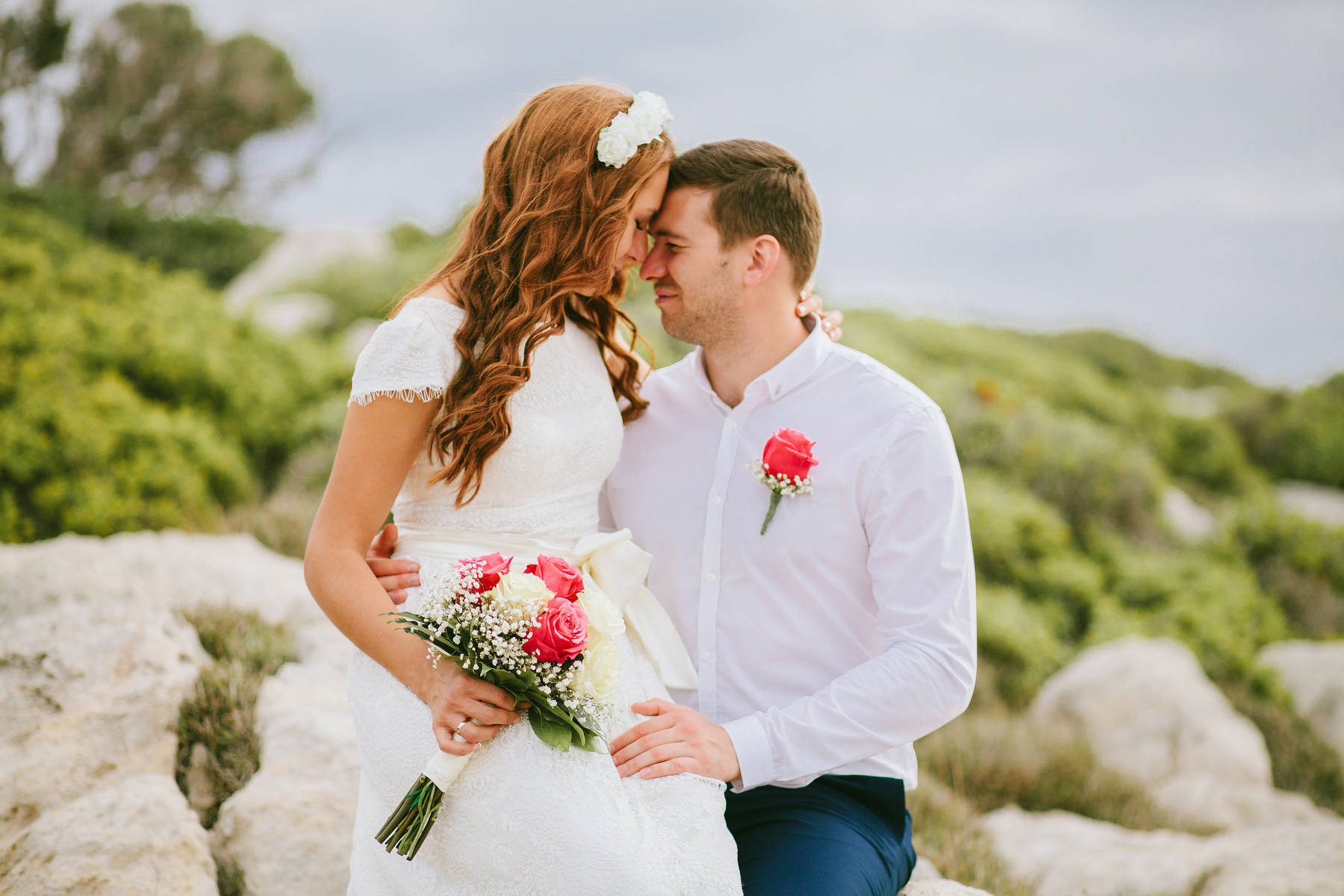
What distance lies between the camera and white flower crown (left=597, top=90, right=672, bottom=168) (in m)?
2.77

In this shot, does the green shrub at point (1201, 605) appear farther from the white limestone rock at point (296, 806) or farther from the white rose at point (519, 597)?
the white rose at point (519, 597)

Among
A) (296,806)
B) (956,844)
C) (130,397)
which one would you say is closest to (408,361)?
(296,806)

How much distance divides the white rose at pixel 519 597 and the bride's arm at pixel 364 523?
0.44 m

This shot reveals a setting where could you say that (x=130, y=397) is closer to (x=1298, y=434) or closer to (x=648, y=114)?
(x=648, y=114)

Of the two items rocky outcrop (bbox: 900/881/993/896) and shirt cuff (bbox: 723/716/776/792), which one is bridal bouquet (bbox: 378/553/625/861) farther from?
rocky outcrop (bbox: 900/881/993/896)

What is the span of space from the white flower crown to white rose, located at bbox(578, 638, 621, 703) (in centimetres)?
148

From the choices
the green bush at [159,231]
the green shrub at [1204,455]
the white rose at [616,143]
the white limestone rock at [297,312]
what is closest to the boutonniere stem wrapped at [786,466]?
the white rose at [616,143]

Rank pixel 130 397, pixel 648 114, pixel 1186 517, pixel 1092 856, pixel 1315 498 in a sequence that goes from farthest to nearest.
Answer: pixel 1315 498 < pixel 1186 517 < pixel 130 397 < pixel 1092 856 < pixel 648 114

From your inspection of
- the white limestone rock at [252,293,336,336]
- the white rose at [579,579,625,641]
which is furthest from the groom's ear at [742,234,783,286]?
the white limestone rock at [252,293,336,336]

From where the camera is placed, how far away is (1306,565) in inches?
377

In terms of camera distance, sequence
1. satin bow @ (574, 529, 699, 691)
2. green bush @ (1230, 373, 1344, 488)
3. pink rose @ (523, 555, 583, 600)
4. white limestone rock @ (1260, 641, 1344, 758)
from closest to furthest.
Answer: pink rose @ (523, 555, 583, 600) < satin bow @ (574, 529, 699, 691) < white limestone rock @ (1260, 641, 1344, 758) < green bush @ (1230, 373, 1344, 488)

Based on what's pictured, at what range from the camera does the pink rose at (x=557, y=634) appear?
2.03m

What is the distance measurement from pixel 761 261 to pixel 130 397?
611 cm

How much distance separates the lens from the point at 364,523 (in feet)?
8.38
